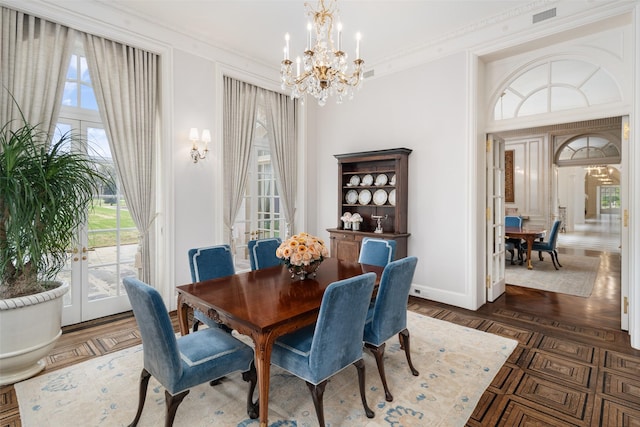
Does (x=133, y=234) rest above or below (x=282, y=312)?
above

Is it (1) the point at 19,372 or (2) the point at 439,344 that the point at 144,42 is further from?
(2) the point at 439,344

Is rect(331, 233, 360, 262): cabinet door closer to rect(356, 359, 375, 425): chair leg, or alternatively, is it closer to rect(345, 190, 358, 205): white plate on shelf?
rect(345, 190, 358, 205): white plate on shelf

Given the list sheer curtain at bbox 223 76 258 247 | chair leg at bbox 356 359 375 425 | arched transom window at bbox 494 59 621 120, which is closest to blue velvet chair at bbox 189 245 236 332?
chair leg at bbox 356 359 375 425

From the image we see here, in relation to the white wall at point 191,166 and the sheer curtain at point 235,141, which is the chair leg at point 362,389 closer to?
the white wall at point 191,166

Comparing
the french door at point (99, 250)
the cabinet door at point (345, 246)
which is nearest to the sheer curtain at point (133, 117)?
the french door at point (99, 250)

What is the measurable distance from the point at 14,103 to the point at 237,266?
9.92 ft

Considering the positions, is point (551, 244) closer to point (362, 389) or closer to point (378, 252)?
point (378, 252)

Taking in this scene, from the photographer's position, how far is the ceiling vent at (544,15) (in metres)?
3.29

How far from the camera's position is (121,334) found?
3.21 m

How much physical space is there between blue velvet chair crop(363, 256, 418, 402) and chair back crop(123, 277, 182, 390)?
4.06 ft

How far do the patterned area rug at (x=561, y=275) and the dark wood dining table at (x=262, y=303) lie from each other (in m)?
3.73

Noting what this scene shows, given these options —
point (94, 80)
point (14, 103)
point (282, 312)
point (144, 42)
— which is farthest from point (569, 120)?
point (14, 103)

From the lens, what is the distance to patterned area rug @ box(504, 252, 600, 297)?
493cm

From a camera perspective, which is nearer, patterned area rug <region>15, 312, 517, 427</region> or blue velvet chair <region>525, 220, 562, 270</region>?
patterned area rug <region>15, 312, 517, 427</region>
